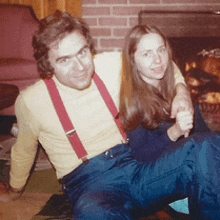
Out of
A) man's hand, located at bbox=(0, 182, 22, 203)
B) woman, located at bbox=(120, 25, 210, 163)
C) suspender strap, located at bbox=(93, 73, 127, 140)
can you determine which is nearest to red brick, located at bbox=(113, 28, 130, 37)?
woman, located at bbox=(120, 25, 210, 163)

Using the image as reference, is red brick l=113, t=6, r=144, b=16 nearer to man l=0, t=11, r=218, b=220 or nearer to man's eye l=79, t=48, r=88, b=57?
man l=0, t=11, r=218, b=220

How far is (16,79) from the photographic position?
8.18ft

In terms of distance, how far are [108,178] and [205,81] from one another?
4.54 feet

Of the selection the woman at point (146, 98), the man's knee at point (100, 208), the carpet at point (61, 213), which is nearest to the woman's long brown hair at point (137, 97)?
the woman at point (146, 98)

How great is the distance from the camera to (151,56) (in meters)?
1.29

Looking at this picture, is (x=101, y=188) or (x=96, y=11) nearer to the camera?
(x=101, y=188)

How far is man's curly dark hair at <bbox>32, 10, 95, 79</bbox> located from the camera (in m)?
1.21

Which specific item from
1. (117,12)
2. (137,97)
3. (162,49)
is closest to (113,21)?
(117,12)

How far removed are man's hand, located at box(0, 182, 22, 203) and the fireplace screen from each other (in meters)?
1.48

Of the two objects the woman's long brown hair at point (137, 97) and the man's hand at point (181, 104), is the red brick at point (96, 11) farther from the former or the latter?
the man's hand at point (181, 104)

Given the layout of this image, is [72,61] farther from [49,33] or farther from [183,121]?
[183,121]

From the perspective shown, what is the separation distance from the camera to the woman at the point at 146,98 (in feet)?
3.99

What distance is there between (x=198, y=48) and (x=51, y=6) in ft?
4.43

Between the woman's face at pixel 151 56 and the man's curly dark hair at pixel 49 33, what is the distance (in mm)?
282
